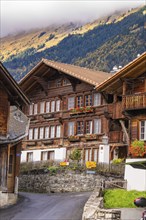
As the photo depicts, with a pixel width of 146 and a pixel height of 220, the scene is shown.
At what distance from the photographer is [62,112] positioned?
52.3 meters

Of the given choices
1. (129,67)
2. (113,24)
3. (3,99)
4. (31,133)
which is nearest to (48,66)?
(31,133)

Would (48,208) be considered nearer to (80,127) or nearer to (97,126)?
(97,126)

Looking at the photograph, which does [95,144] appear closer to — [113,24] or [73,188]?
[73,188]

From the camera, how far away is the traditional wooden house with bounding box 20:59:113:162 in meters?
49.2

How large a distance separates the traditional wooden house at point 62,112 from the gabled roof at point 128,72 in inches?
234

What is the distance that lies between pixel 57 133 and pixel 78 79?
18.1 feet

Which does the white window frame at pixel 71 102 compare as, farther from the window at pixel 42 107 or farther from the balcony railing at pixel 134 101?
the balcony railing at pixel 134 101

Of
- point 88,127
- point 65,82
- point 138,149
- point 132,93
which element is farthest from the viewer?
point 65,82

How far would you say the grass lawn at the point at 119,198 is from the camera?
25.3 metres

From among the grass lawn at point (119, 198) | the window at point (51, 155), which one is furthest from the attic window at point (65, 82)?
the grass lawn at point (119, 198)

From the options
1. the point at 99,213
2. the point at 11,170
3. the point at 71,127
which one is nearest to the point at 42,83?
the point at 71,127

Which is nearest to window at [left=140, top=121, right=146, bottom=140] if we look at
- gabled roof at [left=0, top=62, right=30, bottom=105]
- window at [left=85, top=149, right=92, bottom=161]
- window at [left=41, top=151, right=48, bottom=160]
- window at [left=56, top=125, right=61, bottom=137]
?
gabled roof at [left=0, top=62, right=30, bottom=105]

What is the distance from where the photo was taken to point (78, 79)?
50.6 m

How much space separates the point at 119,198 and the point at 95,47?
137923 mm
